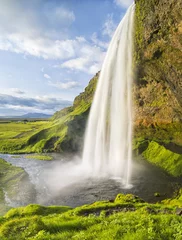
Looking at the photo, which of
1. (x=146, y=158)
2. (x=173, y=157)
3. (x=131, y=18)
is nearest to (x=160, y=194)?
(x=173, y=157)

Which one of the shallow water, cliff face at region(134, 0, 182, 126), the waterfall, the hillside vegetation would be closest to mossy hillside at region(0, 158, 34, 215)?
the shallow water

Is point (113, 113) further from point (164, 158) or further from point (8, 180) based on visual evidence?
point (8, 180)

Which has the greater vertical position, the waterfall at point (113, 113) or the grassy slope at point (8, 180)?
the waterfall at point (113, 113)

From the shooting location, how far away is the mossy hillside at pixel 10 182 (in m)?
39.5

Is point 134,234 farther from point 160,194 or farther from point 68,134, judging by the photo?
point 68,134

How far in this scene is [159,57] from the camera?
181 feet

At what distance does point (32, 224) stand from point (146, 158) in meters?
54.1

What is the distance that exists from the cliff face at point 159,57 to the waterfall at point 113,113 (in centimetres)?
416

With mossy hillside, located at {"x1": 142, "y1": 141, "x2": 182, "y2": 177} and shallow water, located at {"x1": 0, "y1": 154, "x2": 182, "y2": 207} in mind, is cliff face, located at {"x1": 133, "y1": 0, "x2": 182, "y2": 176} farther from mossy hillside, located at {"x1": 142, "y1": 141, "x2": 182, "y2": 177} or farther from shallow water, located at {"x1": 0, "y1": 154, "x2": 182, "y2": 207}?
shallow water, located at {"x1": 0, "y1": 154, "x2": 182, "y2": 207}

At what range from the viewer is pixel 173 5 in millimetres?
44625

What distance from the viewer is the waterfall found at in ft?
209

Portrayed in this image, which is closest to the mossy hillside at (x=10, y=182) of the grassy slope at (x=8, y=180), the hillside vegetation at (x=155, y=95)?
the grassy slope at (x=8, y=180)

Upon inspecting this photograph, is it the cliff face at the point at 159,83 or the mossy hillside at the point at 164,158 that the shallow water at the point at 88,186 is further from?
the cliff face at the point at 159,83

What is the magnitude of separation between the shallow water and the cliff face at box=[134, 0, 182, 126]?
69.1 ft
